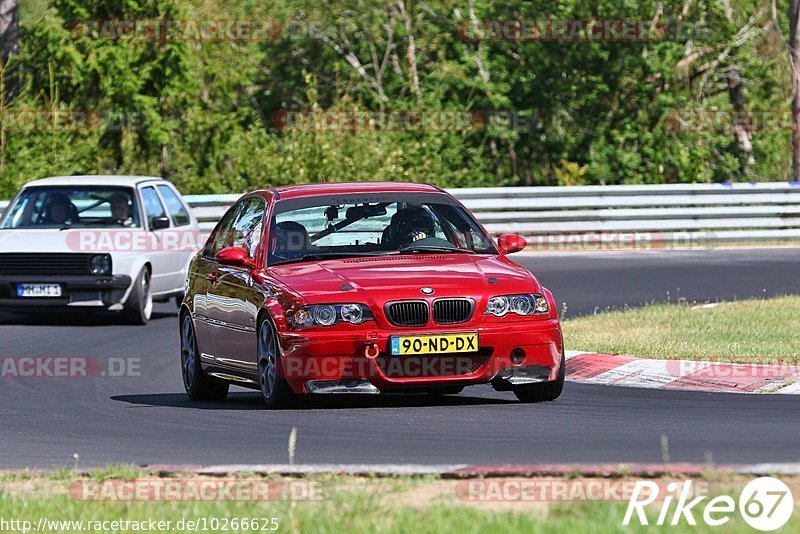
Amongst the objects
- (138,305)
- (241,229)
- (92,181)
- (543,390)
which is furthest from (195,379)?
(92,181)

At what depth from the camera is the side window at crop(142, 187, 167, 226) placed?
1999 centimetres

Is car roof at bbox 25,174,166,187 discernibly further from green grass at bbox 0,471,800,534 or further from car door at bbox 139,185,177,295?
green grass at bbox 0,471,800,534

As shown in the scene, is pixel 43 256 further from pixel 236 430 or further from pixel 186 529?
pixel 186 529

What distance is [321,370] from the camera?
10.8 meters

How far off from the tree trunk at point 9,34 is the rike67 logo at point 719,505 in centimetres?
2611

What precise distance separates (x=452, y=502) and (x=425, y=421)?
3.20m

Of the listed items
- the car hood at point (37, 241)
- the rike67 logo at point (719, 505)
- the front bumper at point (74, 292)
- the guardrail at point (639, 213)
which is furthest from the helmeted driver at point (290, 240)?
the guardrail at point (639, 213)

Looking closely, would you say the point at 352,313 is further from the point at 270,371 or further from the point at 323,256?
the point at 323,256

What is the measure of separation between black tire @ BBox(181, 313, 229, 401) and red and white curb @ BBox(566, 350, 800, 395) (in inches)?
103

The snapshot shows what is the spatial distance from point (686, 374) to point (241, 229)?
3327mm

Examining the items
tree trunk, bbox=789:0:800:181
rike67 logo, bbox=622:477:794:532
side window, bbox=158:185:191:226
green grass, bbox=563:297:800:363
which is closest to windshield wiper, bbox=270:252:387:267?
green grass, bbox=563:297:800:363

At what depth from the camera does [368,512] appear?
271 inches

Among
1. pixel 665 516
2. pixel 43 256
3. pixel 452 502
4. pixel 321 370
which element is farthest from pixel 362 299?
pixel 43 256

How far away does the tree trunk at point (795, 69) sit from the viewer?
3134cm
